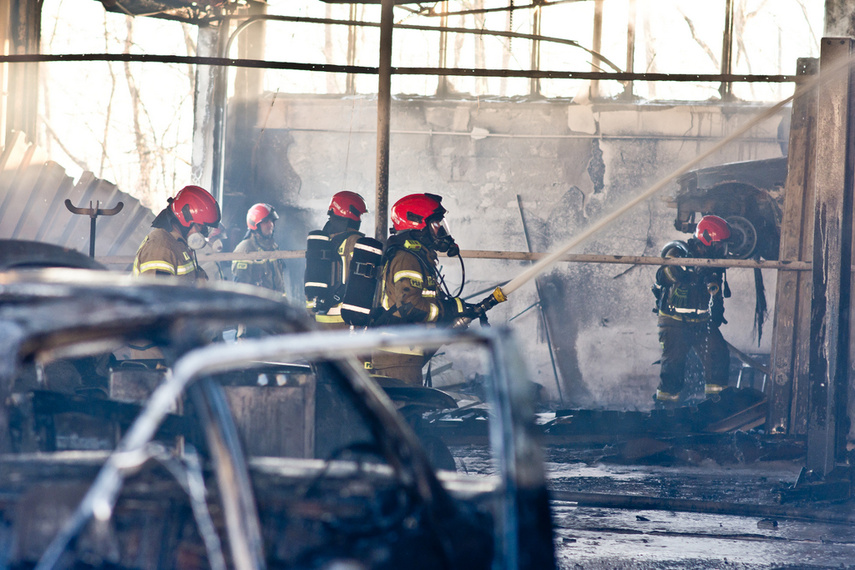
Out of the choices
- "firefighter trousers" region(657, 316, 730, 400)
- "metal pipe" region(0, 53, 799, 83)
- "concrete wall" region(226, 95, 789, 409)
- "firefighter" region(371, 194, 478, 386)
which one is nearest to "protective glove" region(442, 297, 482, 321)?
"firefighter" region(371, 194, 478, 386)

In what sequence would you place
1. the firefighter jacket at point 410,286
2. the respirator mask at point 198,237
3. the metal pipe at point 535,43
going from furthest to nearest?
the metal pipe at point 535,43
the respirator mask at point 198,237
the firefighter jacket at point 410,286

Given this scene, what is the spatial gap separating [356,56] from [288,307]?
992 cm

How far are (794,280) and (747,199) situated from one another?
9.84 feet

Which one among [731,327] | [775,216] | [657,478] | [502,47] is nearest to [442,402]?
[657,478]

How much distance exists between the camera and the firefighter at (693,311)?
8.69m

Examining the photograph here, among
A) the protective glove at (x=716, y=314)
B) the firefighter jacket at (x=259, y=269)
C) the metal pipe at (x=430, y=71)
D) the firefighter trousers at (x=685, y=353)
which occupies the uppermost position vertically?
the metal pipe at (x=430, y=71)

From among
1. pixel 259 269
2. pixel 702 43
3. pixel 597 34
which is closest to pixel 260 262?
pixel 259 269

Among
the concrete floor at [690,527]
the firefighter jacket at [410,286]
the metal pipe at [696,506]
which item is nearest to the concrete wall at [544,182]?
the concrete floor at [690,527]

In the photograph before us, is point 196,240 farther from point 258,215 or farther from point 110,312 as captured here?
point 110,312

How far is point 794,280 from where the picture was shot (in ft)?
21.3

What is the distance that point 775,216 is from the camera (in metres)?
9.13

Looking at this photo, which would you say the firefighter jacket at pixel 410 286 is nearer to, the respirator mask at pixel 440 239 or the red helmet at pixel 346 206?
the respirator mask at pixel 440 239

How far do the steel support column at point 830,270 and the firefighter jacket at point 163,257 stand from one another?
4790 mm

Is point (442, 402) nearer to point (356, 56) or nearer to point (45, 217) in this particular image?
point (45, 217)
